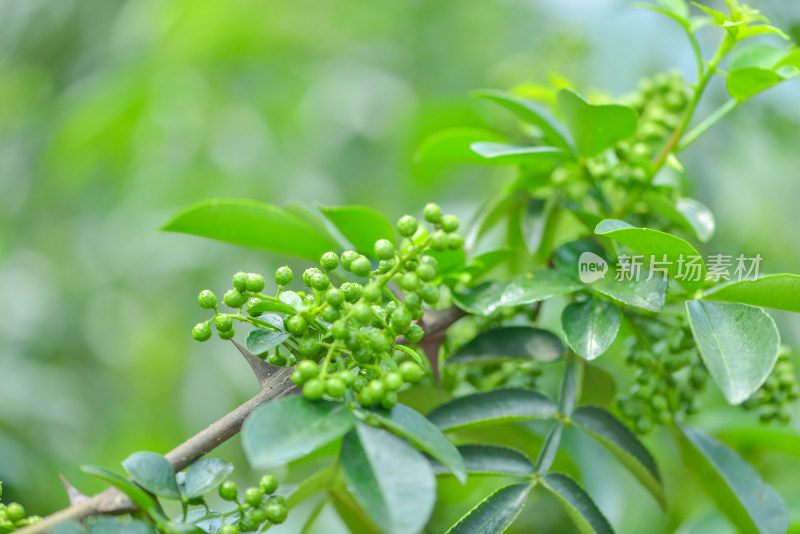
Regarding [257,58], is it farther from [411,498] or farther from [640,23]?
[411,498]

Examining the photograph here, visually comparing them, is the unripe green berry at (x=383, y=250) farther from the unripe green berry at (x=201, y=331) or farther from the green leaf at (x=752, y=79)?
the green leaf at (x=752, y=79)

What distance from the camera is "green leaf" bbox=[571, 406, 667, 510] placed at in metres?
1.08

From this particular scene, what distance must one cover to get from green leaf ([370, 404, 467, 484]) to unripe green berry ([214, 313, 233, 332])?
22 cm

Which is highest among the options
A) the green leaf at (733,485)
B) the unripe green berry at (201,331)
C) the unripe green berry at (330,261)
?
the unripe green berry at (330,261)

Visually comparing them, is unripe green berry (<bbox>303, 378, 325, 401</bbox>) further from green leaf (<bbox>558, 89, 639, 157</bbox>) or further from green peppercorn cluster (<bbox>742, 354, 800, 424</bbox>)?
green peppercorn cluster (<bbox>742, 354, 800, 424</bbox>)

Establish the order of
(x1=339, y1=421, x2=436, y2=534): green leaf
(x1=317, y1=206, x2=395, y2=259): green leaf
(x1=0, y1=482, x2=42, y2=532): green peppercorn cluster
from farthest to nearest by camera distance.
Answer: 1. (x1=317, y1=206, x2=395, y2=259): green leaf
2. (x1=0, y1=482, x2=42, y2=532): green peppercorn cluster
3. (x1=339, y1=421, x2=436, y2=534): green leaf

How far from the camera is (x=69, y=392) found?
3072 millimetres

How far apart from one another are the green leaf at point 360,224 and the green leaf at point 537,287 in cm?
20

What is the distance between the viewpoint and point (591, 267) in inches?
43.8

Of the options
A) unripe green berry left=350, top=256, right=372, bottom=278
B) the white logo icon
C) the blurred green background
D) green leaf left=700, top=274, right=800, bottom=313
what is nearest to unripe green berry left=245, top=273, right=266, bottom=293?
unripe green berry left=350, top=256, right=372, bottom=278

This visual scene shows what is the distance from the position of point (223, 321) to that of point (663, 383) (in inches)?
29.8

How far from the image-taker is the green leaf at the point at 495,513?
0.94 metres

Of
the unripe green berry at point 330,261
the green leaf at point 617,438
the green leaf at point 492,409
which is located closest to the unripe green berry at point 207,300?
the unripe green berry at point 330,261

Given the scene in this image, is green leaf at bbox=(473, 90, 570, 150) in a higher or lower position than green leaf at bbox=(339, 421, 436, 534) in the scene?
higher
